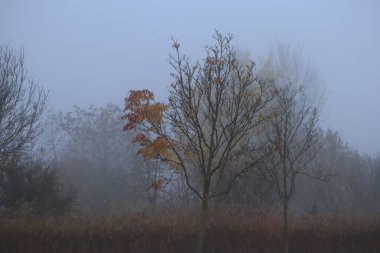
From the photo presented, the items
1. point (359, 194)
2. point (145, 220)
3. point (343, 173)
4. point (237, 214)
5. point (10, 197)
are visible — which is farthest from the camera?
point (343, 173)

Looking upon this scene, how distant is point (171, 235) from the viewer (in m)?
10.6

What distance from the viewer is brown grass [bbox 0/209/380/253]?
10414mm

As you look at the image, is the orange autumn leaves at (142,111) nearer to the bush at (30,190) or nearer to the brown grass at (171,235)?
the brown grass at (171,235)

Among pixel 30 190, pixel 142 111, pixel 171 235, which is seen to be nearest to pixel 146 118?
pixel 142 111

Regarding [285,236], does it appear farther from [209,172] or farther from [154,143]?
[154,143]

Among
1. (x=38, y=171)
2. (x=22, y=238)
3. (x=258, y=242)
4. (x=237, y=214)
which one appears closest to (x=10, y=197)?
(x=38, y=171)

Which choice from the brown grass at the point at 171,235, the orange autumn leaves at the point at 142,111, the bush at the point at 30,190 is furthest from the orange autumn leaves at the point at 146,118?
the bush at the point at 30,190

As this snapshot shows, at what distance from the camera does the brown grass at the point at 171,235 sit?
10.4 m

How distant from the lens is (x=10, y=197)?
48.6ft

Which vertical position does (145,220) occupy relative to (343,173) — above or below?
below

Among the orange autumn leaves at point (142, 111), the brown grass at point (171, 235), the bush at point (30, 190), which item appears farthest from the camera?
the bush at point (30, 190)

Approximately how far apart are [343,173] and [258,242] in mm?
12703

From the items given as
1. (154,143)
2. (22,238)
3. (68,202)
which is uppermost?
(154,143)

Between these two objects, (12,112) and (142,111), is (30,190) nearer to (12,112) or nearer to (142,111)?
(12,112)
